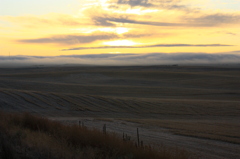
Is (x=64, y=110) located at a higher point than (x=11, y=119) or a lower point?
lower

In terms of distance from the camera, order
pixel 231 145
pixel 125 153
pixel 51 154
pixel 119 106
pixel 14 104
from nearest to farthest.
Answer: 1. pixel 51 154
2. pixel 125 153
3. pixel 231 145
4. pixel 14 104
5. pixel 119 106

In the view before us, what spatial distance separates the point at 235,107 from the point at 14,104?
22100 millimetres

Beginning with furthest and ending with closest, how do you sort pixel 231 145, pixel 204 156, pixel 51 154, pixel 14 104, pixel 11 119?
pixel 14 104
pixel 231 145
pixel 11 119
pixel 204 156
pixel 51 154

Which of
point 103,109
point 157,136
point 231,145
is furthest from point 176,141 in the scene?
point 103,109

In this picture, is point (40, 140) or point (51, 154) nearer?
point (51, 154)

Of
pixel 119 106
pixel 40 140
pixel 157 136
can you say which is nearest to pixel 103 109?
pixel 119 106

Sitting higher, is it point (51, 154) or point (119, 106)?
point (51, 154)

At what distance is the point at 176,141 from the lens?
45.5 ft

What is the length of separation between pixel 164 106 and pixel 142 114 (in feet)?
13.5

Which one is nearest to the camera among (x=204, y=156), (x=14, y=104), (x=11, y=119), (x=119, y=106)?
(x=204, y=156)

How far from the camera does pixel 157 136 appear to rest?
14977 mm

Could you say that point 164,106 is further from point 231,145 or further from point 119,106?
point 231,145

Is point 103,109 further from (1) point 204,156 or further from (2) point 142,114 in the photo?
(1) point 204,156

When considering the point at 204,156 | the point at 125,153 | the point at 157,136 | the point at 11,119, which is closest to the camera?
the point at 125,153
